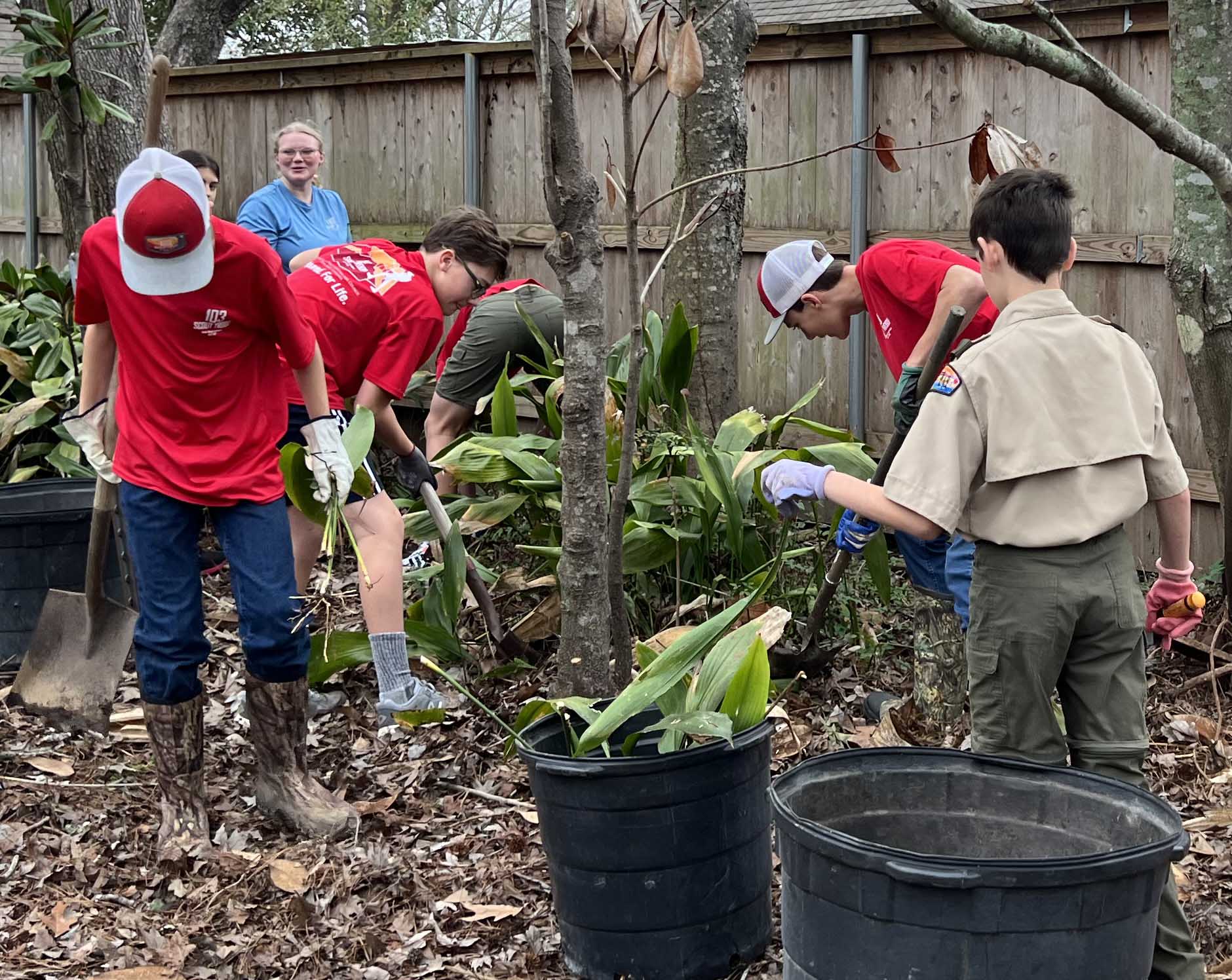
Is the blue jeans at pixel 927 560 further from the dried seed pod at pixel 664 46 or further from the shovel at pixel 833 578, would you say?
the dried seed pod at pixel 664 46

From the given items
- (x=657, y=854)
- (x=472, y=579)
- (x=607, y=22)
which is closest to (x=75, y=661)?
(x=472, y=579)

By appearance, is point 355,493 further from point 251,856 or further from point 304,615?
Answer: point 251,856

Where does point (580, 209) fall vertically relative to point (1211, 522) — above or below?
above

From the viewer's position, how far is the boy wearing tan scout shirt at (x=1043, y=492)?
8.77ft

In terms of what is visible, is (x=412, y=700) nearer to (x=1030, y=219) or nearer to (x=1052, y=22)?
(x=1030, y=219)

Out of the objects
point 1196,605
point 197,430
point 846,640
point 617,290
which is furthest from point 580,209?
point 617,290

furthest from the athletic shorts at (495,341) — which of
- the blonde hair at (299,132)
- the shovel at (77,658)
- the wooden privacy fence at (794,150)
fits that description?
the shovel at (77,658)

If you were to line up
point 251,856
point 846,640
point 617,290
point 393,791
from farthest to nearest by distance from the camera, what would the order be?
1. point 617,290
2. point 846,640
3. point 393,791
4. point 251,856

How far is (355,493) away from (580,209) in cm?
129

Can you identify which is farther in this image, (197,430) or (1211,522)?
(1211,522)

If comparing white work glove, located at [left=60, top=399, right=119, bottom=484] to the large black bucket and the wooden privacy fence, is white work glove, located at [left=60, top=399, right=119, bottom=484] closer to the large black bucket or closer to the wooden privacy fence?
the large black bucket

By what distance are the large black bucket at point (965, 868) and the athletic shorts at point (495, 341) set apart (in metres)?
3.54

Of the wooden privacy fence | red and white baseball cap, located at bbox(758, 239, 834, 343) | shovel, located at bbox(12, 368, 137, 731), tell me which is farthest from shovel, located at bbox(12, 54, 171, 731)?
the wooden privacy fence

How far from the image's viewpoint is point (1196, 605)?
3010 mm
